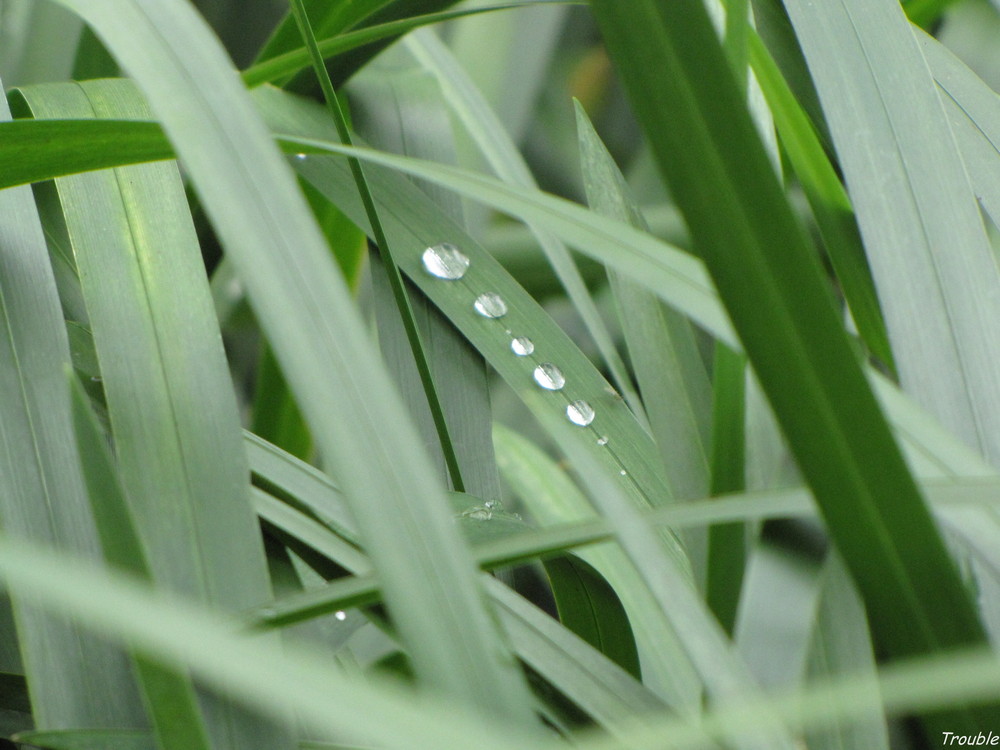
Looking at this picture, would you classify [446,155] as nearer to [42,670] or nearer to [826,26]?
[826,26]

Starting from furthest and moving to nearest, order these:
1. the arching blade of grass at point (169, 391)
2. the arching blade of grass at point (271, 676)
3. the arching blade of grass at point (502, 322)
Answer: the arching blade of grass at point (502, 322) < the arching blade of grass at point (169, 391) < the arching blade of grass at point (271, 676)

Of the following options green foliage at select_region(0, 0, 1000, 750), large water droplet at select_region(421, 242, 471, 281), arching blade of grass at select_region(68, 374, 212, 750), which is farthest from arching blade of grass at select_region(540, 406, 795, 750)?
large water droplet at select_region(421, 242, 471, 281)

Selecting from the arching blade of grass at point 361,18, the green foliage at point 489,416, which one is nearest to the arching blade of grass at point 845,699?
the green foliage at point 489,416

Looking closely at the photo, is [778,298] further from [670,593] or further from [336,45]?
[336,45]

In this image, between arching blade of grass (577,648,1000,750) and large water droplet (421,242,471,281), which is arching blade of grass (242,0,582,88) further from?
arching blade of grass (577,648,1000,750)

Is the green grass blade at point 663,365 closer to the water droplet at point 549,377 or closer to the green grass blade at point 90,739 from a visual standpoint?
the water droplet at point 549,377

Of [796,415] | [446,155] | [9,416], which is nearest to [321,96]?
[446,155]

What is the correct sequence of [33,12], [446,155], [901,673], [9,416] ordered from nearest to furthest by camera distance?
[901,673] < [9,416] < [446,155] < [33,12]
